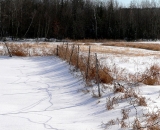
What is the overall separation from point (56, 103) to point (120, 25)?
59.0 meters

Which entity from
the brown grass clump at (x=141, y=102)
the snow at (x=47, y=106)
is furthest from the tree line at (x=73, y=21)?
the brown grass clump at (x=141, y=102)

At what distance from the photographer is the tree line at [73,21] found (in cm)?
5766

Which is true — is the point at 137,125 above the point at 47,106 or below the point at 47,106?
above

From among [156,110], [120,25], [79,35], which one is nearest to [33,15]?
[79,35]

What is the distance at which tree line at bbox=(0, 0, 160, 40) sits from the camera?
189 ft

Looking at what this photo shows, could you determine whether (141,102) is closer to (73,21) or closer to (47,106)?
(47,106)

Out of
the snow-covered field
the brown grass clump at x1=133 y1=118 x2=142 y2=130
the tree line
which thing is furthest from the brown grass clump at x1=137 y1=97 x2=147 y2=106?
the tree line

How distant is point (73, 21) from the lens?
201 ft

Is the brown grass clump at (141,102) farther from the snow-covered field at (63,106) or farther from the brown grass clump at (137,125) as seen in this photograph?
the brown grass clump at (137,125)

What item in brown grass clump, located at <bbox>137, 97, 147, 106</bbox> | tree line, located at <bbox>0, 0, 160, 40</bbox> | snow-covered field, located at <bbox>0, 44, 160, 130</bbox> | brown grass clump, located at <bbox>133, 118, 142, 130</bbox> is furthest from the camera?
tree line, located at <bbox>0, 0, 160, 40</bbox>

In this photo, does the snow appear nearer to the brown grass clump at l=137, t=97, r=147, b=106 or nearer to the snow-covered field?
the snow-covered field

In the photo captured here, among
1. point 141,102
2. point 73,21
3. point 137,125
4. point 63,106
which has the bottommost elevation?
point 63,106

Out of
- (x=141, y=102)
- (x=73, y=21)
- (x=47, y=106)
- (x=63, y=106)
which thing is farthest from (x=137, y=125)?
(x=73, y=21)

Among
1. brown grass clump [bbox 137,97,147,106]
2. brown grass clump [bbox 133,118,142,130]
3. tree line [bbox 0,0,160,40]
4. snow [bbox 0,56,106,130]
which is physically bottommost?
snow [bbox 0,56,106,130]
